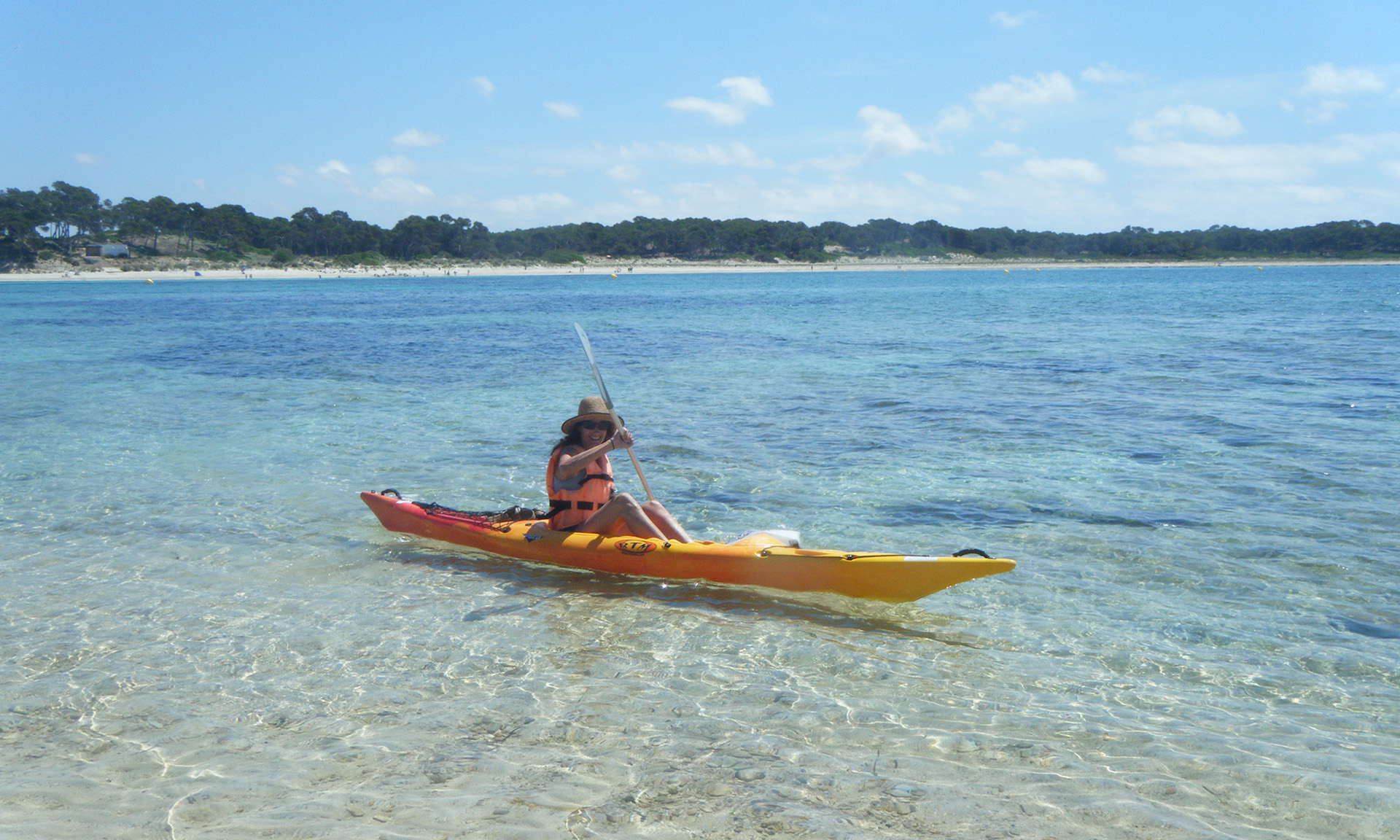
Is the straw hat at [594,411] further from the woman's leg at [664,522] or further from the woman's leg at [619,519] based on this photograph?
the woman's leg at [664,522]

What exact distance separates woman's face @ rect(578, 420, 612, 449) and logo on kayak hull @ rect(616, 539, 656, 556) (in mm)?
664

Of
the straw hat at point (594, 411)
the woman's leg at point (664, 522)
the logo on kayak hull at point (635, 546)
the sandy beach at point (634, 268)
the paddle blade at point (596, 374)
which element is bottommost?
the logo on kayak hull at point (635, 546)

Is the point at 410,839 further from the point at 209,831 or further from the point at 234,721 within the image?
the point at 234,721

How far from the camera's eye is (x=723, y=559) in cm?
561

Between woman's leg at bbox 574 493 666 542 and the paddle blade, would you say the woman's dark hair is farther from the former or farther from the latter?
woman's leg at bbox 574 493 666 542

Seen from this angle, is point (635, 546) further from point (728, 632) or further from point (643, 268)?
point (643, 268)

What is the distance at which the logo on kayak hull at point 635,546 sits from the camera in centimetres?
582

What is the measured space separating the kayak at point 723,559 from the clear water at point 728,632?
0.14 meters

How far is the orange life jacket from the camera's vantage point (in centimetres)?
618

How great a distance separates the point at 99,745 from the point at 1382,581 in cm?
694

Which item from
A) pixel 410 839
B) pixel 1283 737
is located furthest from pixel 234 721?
pixel 1283 737

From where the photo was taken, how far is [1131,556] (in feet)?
20.3

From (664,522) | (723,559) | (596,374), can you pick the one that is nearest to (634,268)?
(596,374)

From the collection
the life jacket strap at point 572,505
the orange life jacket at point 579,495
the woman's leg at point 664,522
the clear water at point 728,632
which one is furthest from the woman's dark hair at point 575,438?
the clear water at point 728,632
